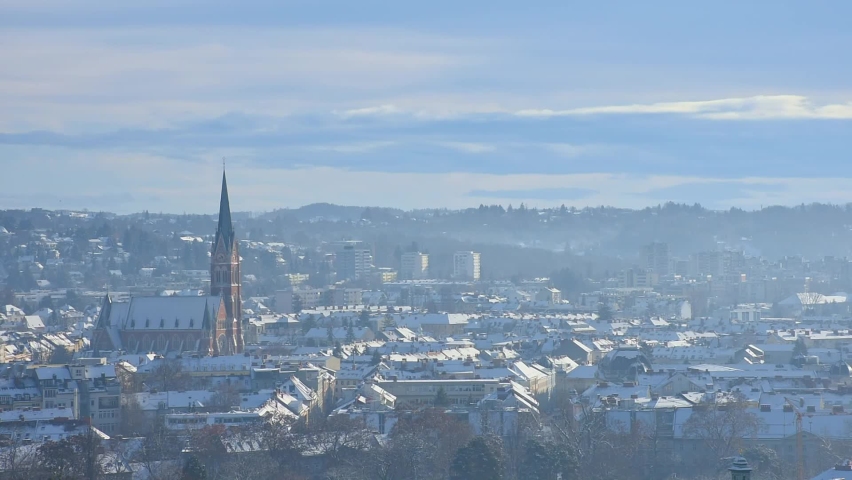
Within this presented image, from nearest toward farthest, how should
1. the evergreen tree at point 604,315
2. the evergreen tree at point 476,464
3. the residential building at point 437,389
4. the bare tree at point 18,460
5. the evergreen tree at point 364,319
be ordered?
1. the bare tree at point 18,460
2. the evergreen tree at point 476,464
3. the residential building at point 437,389
4. the evergreen tree at point 364,319
5. the evergreen tree at point 604,315

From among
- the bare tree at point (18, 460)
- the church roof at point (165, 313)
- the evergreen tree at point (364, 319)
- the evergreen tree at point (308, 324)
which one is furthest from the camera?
the evergreen tree at point (364, 319)

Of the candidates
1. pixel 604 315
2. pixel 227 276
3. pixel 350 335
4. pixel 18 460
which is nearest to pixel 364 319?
pixel 604 315

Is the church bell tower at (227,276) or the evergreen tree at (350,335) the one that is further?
the evergreen tree at (350,335)

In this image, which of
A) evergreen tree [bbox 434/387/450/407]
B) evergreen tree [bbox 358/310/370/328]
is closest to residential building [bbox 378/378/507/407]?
evergreen tree [bbox 434/387/450/407]

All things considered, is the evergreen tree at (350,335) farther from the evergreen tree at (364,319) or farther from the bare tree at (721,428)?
the bare tree at (721,428)

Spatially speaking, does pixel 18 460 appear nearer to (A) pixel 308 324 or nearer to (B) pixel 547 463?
(B) pixel 547 463

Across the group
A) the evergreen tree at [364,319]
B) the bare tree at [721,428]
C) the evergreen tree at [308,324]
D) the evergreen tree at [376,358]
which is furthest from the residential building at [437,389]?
the evergreen tree at [364,319]

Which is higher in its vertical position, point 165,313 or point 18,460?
point 165,313

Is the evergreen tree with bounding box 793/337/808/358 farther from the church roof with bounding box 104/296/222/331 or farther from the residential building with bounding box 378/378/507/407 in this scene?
the church roof with bounding box 104/296/222/331
